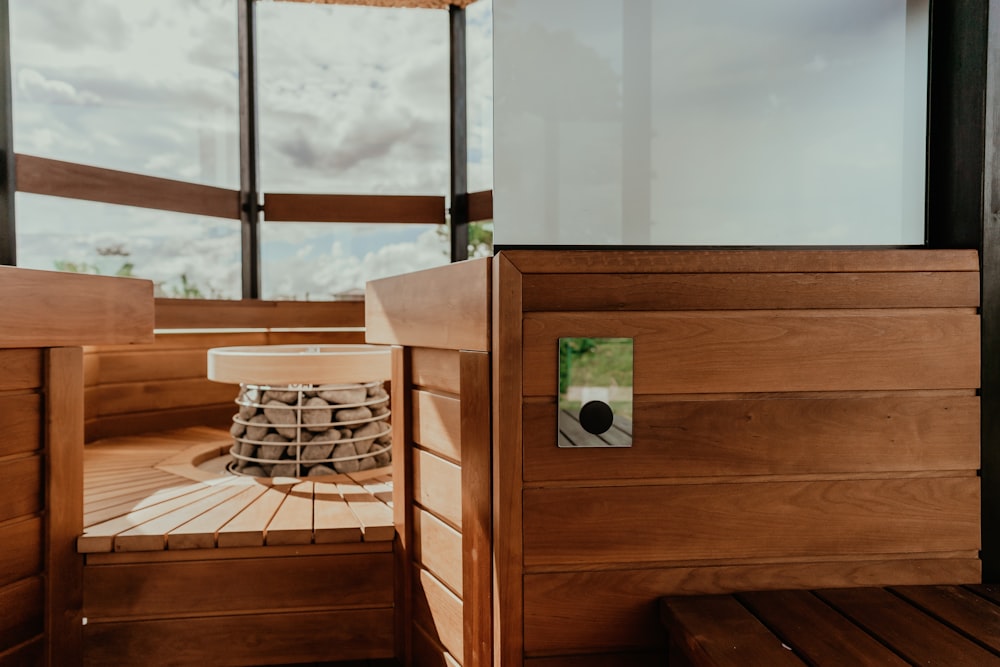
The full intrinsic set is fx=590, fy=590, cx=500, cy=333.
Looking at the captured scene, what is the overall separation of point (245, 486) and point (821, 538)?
5.59ft

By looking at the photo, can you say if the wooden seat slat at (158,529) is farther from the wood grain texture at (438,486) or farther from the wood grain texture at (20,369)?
the wood grain texture at (438,486)

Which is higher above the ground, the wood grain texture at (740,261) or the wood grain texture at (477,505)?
the wood grain texture at (740,261)

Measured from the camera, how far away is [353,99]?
3361 millimetres

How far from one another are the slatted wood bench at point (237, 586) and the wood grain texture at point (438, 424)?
31 cm

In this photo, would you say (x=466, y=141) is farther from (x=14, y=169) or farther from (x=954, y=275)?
(x=954, y=275)

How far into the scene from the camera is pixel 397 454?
65.6 inches

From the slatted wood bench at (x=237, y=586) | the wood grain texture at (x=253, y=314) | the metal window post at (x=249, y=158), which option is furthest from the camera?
the metal window post at (x=249, y=158)

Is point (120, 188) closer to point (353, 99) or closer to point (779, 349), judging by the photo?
point (353, 99)

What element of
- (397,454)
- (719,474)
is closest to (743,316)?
(719,474)

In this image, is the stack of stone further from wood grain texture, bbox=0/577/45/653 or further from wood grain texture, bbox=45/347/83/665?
wood grain texture, bbox=0/577/45/653

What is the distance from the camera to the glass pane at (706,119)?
49.0 inches

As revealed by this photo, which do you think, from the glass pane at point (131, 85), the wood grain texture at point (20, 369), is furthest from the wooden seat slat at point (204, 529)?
the glass pane at point (131, 85)

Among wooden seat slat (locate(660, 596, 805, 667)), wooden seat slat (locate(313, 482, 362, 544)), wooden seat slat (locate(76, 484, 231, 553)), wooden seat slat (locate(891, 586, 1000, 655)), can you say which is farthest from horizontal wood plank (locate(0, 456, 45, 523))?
wooden seat slat (locate(891, 586, 1000, 655))

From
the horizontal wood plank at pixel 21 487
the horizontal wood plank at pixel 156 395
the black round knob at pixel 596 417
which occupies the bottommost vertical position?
the horizontal wood plank at pixel 21 487
